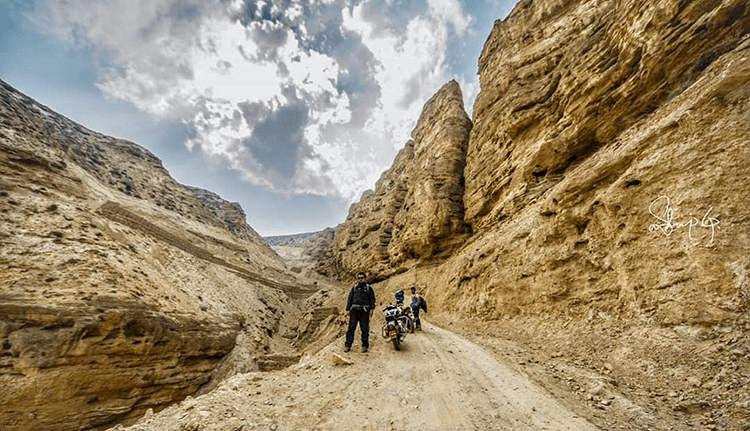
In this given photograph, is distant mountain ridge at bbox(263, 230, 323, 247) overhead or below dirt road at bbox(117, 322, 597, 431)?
overhead

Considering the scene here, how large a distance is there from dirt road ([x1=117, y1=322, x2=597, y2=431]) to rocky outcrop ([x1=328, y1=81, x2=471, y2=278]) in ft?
65.9

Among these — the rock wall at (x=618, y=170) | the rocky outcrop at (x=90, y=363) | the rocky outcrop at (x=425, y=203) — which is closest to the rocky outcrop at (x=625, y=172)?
the rock wall at (x=618, y=170)

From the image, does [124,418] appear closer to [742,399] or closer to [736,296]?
[742,399]

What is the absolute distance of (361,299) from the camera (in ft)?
27.3

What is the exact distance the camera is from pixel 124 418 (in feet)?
40.9

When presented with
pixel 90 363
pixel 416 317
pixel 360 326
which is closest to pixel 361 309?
pixel 360 326

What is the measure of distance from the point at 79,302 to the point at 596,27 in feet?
99.8

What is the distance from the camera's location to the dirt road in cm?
396

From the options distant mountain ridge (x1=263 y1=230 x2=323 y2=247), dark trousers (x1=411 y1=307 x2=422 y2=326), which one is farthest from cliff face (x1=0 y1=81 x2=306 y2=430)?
distant mountain ridge (x1=263 y1=230 x2=323 y2=247)

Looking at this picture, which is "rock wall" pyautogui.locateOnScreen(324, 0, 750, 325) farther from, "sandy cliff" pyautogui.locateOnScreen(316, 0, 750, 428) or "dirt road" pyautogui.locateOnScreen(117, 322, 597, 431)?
"dirt road" pyautogui.locateOnScreen(117, 322, 597, 431)

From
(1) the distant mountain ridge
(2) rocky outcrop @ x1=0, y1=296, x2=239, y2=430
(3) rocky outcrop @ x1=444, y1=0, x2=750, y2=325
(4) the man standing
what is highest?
(1) the distant mountain ridge

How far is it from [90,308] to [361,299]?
567 inches

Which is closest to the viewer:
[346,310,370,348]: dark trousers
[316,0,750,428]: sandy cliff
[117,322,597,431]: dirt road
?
[117,322,597,431]: dirt road

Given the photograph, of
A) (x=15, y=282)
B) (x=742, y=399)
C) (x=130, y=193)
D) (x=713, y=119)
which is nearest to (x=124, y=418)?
(x=15, y=282)
